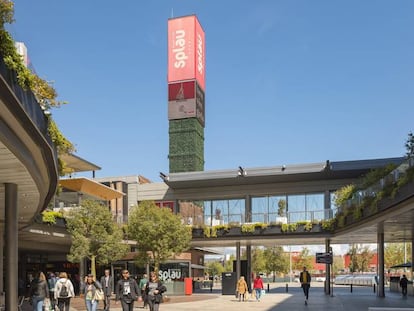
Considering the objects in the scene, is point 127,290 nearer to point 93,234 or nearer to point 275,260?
point 93,234

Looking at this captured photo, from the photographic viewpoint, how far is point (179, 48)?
97.5 m

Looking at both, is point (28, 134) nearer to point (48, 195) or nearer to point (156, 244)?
point (48, 195)

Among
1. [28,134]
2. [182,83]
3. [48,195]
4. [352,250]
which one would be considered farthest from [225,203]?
[182,83]

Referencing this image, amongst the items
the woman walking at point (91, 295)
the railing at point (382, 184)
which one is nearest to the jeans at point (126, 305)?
the woman walking at point (91, 295)

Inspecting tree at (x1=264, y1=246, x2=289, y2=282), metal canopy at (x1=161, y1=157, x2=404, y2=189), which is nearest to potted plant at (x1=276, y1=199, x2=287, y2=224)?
metal canopy at (x1=161, y1=157, x2=404, y2=189)

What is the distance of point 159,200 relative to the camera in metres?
49.6

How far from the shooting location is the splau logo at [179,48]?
97.1m

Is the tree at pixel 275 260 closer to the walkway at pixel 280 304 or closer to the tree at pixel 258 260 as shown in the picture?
the tree at pixel 258 260

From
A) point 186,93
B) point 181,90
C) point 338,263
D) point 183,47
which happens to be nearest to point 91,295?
point 183,47

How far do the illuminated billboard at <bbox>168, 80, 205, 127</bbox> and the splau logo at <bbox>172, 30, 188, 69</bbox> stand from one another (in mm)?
3958

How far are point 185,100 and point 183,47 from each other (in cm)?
1063

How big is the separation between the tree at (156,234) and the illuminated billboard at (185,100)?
65.7 meters

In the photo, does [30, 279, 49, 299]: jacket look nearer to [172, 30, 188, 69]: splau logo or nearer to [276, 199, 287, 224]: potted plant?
[276, 199, 287, 224]: potted plant

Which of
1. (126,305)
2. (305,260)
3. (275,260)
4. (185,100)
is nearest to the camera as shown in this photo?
(126,305)
